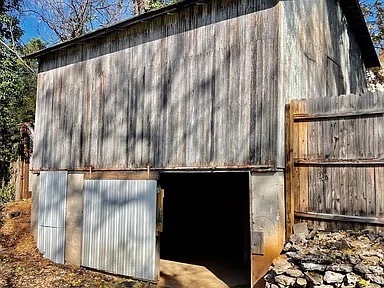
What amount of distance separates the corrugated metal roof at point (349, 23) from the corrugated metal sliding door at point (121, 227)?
3.62 metres

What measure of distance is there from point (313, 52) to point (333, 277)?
16.0 feet

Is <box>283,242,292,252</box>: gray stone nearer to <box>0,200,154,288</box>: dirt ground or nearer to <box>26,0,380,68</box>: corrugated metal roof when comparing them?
<box>0,200,154,288</box>: dirt ground

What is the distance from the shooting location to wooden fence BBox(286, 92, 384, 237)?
20.3 ft

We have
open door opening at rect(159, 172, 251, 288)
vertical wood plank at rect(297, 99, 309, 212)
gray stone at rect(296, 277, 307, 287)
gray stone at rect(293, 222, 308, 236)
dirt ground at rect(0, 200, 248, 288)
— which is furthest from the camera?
open door opening at rect(159, 172, 251, 288)

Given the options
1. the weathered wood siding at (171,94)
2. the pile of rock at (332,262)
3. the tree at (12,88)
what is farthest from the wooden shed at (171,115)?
the tree at (12,88)

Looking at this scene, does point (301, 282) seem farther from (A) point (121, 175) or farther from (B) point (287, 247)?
(A) point (121, 175)

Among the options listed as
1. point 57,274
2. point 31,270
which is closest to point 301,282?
point 57,274

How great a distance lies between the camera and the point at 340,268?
18.1 feet

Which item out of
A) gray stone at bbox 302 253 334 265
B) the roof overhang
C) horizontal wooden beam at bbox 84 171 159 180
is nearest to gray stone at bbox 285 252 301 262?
gray stone at bbox 302 253 334 265

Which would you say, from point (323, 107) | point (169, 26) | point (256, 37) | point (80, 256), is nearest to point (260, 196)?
point (323, 107)

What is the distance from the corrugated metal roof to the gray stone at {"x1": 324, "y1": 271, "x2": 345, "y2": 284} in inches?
218

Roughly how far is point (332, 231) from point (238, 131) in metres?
2.34

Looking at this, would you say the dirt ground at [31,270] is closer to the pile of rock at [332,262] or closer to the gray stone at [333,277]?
the pile of rock at [332,262]

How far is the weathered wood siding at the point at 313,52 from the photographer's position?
23.6 feet
